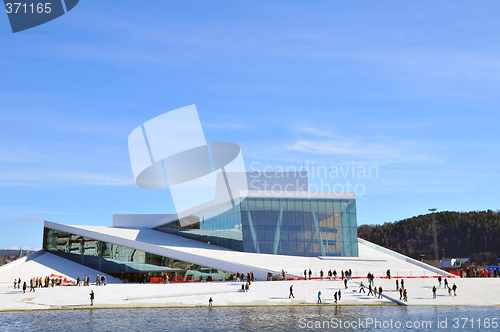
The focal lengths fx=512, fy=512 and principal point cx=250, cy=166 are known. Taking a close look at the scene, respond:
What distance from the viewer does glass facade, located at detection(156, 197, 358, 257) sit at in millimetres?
55375

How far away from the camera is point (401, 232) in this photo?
15838cm

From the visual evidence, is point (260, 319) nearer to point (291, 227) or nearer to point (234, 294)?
point (234, 294)

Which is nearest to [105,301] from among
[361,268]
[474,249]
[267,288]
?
[267,288]

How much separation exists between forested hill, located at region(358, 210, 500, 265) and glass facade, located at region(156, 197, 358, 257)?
91310mm

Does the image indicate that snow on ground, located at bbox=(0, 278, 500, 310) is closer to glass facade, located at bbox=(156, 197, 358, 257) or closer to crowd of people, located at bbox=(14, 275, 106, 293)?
crowd of people, located at bbox=(14, 275, 106, 293)

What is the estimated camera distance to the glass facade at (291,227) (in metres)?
55.4

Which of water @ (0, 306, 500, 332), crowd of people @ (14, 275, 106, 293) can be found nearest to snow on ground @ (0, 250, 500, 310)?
crowd of people @ (14, 275, 106, 293)

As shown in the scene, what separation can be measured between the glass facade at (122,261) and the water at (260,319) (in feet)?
47.9

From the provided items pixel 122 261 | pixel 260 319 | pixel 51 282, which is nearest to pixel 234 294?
pixel 260 319

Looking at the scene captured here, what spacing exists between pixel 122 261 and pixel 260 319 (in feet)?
94.4

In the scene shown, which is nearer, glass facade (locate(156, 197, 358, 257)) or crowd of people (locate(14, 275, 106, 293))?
crowd of people (locate(14, 275, 106, 293))

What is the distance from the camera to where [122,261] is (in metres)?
53.9

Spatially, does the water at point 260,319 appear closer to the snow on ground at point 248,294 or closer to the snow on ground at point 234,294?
the snow on ground at point 234,294

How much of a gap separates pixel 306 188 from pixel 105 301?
1251 inches
